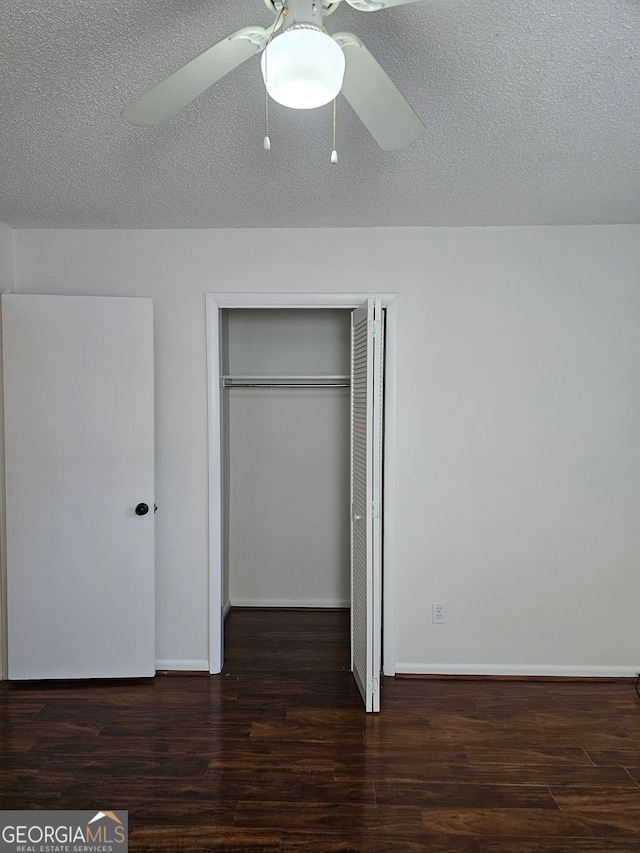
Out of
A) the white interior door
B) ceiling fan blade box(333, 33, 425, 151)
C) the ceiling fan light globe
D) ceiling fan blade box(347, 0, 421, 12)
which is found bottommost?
the white interior door

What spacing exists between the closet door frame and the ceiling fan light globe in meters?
2.23

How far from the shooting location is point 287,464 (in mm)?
4484

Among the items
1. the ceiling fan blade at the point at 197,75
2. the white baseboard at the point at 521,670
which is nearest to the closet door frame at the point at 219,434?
the white baseboard at the point at 521,670

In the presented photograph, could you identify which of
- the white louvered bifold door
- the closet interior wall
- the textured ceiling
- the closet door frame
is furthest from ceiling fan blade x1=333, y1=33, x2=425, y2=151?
the closet interior wall

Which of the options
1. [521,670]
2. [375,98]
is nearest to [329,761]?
[521,670]

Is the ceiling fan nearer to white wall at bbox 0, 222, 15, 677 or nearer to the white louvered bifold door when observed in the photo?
the white louvered bifold door

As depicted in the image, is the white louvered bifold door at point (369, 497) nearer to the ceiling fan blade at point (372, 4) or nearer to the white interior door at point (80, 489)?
the white interior door at point (80, 489)

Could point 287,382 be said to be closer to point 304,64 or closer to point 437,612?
point 437,612

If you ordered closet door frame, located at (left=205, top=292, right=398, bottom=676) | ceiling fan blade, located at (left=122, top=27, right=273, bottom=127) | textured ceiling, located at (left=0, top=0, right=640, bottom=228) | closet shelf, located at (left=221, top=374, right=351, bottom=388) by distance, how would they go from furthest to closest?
closet shelf, located at (left=221, top=374, right=351, bottom=388)
closet door frame, located at (left=205, top=292, right=398, bottom=676)
textured ceiling, located at (left=0, top=0, right=640, bottom=228)
ceiling fan blade, located at (left=122, top=27, right=273, bottom=127)

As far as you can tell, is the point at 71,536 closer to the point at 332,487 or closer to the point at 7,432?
the point at 7,432

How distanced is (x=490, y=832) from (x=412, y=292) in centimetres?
253

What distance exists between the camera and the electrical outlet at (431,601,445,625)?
3424 millimetres

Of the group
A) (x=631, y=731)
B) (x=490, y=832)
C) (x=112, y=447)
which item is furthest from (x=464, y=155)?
(x=631, y=731)

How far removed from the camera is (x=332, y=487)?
4.48m
